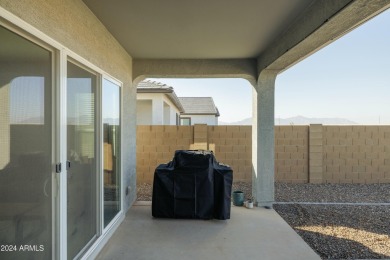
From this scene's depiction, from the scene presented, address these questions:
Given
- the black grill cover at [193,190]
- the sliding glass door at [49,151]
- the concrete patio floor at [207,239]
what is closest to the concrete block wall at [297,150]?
the concrete patio floor at [207,239]

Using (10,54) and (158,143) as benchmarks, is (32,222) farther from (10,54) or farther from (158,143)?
(158,143)

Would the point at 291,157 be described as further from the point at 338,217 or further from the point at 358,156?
the point at 338,217

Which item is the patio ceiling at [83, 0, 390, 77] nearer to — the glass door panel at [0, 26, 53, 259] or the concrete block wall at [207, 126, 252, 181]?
the glass door panel at [0, 26, 53, 259]

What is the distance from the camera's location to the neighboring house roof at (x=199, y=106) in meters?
19.8

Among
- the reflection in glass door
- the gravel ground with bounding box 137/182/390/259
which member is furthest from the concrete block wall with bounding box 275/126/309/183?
the reflection in glass door

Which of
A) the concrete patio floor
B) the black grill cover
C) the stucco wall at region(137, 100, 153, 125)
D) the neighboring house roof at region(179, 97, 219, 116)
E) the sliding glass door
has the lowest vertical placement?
the concrete patio floor

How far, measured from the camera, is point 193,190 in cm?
417

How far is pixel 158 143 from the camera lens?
7023 mm

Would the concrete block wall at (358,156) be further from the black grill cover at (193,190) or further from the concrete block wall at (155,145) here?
the black grill cover at (193,190)

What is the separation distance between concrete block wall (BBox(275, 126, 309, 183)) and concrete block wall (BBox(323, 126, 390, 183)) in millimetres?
557

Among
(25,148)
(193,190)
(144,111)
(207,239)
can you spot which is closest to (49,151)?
(25,148)

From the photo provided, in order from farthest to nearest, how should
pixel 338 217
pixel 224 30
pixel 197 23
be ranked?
pixel 338 217
pixel 224 30
pixel 197 23

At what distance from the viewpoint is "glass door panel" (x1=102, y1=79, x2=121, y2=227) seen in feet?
11.2

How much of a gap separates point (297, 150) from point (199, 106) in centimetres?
1430
